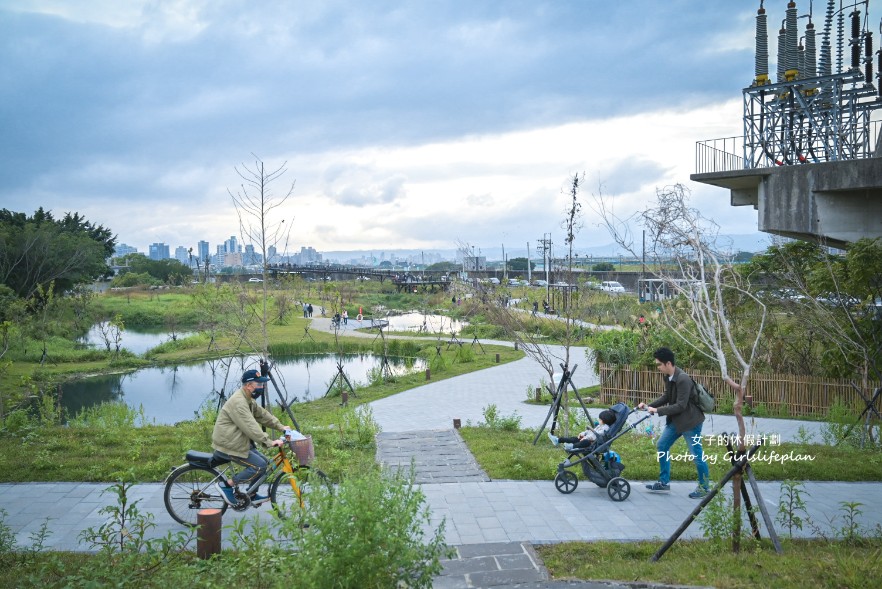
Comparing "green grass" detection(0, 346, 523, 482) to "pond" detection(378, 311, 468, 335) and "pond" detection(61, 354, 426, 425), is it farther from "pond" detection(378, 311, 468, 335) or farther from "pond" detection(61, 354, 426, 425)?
"pond" detection(378, 311, 468, 335)

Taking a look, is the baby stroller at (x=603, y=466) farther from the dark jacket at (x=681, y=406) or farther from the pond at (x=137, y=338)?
the pond at (x=137, y=338)

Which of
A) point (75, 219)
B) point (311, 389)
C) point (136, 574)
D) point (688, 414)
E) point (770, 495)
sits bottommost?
point (311, 389)

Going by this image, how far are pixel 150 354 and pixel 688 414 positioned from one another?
2589 cm

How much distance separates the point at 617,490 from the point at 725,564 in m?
2.22

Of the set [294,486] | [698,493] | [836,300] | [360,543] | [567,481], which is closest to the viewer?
[360,543]

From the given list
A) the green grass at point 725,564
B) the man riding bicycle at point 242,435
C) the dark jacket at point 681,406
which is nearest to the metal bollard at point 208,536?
the man riding bicycle at point 242,435

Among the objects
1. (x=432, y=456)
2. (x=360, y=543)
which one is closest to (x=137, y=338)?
(x=432, y=456)

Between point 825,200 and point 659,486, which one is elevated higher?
point 825,200

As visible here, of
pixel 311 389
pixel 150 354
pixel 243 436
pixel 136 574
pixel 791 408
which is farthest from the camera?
pixel 150 354

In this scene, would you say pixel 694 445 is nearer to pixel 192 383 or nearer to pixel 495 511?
pixel 495 511

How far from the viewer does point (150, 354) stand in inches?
1106

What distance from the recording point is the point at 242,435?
243 inches

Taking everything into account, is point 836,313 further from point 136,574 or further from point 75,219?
point 75,219

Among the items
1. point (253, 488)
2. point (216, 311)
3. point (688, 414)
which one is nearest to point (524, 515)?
point (688, 414)
